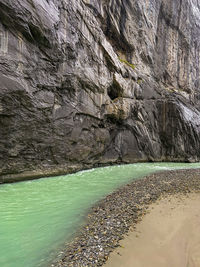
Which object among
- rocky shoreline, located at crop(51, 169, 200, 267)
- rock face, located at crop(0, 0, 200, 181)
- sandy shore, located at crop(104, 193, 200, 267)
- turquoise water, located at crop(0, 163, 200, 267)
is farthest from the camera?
rock face, located at crop(0, 0, 200, 181)

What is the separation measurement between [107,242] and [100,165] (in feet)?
51.8

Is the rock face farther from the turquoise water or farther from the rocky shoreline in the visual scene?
the rocky shoreline

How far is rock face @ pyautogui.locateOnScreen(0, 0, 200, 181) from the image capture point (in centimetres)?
1088

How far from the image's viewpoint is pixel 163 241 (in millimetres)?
3762

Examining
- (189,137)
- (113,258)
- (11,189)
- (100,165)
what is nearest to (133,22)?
(189,137)

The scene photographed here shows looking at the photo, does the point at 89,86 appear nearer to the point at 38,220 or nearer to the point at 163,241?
the point at 38,220

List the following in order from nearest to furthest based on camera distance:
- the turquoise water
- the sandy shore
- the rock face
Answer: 1. the sandy shore
2. the turquoise water
3. the rock face

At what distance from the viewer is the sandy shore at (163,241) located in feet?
10.2

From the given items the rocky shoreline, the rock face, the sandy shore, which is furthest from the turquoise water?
the rock face

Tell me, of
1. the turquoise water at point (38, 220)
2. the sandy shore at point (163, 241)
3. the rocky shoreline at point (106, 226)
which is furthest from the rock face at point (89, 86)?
the sandy shore at point (163, 241)

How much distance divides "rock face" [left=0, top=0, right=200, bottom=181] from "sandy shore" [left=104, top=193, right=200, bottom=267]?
9895 mm

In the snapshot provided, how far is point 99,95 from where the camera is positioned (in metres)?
18.3

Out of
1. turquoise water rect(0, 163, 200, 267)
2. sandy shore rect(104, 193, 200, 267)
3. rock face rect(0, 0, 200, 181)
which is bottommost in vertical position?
turquoise water rect(0, 163, 200, 267)

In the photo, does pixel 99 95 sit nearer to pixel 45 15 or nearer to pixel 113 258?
pixel 45 15
